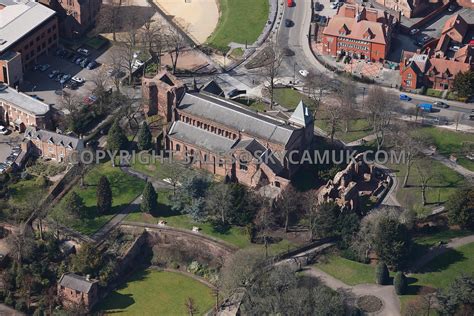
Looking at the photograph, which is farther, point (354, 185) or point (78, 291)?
point (354, 185)

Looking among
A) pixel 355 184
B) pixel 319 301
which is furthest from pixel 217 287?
pixel 355 184

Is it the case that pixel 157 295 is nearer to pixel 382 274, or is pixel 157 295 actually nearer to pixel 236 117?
pixel 382 274

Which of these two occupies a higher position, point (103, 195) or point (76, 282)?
point (103, 195)

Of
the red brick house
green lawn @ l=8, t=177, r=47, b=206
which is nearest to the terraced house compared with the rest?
green lawn @ l=8, t=177, r=47, b=206

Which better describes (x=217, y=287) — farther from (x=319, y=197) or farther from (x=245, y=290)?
(x=319, y=197)

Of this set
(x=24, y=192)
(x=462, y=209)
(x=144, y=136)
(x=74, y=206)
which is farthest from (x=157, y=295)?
(x=462, y=209)

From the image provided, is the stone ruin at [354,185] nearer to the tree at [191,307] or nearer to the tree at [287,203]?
the tree at [287,203]

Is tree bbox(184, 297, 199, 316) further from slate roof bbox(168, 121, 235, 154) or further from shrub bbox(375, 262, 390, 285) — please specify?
slate roof bbox(168, 121, 235, 154)
